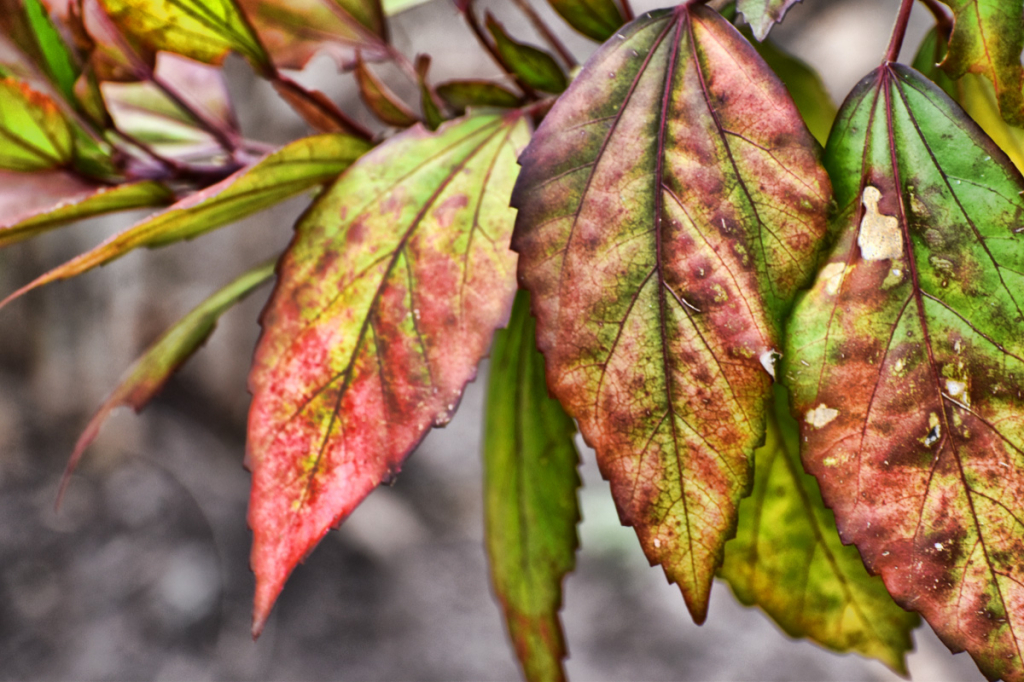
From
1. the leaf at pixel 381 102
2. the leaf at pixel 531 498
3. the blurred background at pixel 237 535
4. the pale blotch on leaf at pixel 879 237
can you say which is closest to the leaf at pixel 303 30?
the leaf at pixel 381 102

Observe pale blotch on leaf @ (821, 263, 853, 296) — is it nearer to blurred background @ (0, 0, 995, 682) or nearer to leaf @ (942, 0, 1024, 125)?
leaf @ (942, 0, 1024, 125)

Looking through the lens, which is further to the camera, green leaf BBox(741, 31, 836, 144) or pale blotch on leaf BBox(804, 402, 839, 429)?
green leaf BBox(741, 31, 836, 144)

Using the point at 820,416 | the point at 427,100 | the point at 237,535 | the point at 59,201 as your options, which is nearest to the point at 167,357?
the point at 59,201

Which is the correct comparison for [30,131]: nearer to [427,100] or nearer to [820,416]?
[427,100]

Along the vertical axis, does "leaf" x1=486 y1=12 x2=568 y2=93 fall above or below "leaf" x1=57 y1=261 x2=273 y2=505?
above

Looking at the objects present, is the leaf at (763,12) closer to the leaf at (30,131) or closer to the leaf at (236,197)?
the leaf at (236,197)

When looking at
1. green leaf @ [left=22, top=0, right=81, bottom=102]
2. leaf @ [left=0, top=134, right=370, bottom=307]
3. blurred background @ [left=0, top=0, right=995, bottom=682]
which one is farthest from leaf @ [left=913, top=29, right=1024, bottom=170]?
blurred background @ [left=0, top=0, right=995, bottom=682]
